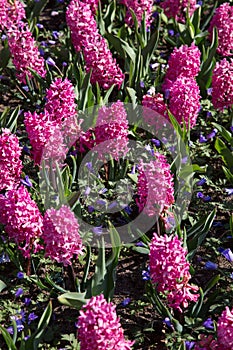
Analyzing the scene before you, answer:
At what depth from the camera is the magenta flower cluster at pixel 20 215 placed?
3.04m

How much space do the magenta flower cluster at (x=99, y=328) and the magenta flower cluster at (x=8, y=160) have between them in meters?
1.06

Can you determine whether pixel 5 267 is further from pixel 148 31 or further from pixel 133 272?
pixel 148 31

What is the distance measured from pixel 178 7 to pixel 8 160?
220 centimetres

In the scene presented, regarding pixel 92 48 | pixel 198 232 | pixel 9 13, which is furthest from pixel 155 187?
pixel 9 13

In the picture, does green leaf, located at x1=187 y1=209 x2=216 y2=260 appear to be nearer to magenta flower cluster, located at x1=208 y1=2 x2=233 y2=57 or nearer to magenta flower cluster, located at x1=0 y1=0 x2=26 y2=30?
magenta flower cluster, located at x1=208 y1=2 x2=233 y2=57

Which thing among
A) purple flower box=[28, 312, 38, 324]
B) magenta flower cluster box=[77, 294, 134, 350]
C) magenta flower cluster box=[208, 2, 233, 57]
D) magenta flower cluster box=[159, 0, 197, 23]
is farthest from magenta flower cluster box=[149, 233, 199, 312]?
magenta flower cluster box=[159, 0, 197, 23]

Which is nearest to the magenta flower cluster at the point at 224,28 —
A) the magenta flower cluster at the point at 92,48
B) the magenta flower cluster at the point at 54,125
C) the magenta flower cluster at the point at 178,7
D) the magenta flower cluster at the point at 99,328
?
the magenta flower cluster at the point at 178,7

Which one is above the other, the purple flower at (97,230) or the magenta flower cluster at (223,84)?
the magenta flower cluster at (223,84)

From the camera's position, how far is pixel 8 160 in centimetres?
340

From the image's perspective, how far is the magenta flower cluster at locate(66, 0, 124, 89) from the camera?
4.09 meters

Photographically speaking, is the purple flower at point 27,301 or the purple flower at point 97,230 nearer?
the purple flower at point 27,301

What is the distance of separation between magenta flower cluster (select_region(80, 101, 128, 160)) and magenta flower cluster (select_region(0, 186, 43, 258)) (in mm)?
680

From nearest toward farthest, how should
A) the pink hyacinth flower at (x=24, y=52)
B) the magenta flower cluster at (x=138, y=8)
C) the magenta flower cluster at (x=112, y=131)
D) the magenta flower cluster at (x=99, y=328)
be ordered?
the magenta flower cluster at (x=99, y=328) < the magenta flower cluster at (x=112, y=131) < the pink hyacinth flower at (x=24, y=52) < the magenta flower cluster at (x=138, y=8)

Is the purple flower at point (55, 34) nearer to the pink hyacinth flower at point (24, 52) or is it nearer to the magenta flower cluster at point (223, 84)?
the pink hyacinth flower at point (24, 52)
